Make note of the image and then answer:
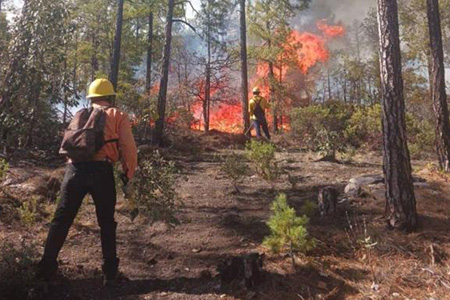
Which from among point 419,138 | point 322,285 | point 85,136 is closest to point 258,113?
point 419,138

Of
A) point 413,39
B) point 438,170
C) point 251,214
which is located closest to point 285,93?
point 413,39

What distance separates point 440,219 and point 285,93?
17.4 meters

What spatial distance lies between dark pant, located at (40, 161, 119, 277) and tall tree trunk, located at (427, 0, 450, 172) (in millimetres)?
6551

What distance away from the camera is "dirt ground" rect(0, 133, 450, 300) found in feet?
12.1

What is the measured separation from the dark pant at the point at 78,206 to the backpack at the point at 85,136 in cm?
14

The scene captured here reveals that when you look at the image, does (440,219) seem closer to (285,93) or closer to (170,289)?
(170,289)

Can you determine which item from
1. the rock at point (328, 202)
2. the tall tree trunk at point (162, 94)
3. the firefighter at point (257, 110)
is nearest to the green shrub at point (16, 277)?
the rock at point (328, 202)

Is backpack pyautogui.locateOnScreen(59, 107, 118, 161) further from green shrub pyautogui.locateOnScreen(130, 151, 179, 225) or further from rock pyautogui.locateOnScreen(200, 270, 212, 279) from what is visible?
rock pyautogui.locateOnScreen(200, 270, 212, 279)

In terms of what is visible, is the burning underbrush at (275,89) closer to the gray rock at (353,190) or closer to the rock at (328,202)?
the gray rock at (353,190)

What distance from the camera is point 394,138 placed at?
4.90 metres

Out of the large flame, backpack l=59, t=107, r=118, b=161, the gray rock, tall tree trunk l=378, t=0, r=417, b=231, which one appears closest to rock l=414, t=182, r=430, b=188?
the gray rock

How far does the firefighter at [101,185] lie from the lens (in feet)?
12.0

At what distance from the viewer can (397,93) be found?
4926 mm

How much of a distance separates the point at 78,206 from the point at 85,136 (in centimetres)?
70
